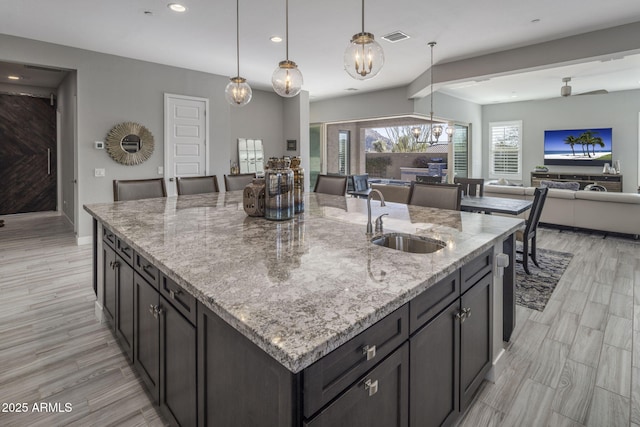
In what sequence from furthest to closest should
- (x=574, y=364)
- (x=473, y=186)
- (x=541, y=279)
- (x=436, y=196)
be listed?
(x=473, y=186)
(x=541, y=279)
(x=436, y=196)
(x=574, y=364)

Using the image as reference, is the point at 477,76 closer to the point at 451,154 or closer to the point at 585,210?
the point at 585,210

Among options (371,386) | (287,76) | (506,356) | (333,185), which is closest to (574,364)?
(506,356)

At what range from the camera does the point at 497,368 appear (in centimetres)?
204

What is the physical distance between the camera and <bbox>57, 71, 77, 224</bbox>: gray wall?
5.67 meters

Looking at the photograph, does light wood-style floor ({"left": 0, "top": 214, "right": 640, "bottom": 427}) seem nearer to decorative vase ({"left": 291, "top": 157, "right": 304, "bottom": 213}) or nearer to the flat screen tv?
decorative vase ({"left": 291, "top": 157, "right": 304, "bottom": 213})

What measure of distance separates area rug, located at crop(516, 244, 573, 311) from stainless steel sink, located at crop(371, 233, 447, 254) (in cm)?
191

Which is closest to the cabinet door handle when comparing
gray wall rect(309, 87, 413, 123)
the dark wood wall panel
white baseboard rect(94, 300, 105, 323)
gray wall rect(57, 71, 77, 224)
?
white baseboard rect(94, 300, 105, 323)

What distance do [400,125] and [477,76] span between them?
19.1 ft

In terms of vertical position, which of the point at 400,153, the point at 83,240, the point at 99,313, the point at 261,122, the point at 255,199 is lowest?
the point at 99,313

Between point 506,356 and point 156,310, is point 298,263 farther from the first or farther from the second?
point 506,356

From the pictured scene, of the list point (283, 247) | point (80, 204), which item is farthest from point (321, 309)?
point (80, 204)

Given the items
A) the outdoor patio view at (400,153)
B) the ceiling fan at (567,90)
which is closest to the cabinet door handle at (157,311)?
the ceiling fan at (567,90)

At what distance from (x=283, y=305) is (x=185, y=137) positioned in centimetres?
575

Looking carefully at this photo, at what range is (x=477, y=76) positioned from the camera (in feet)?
17.5
